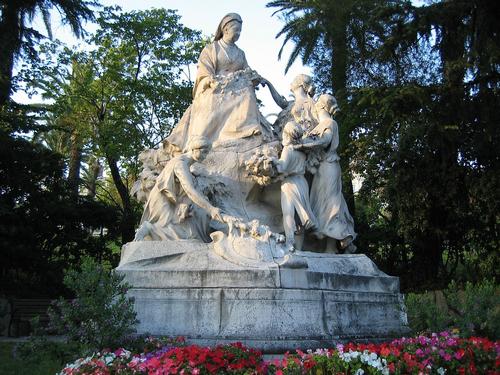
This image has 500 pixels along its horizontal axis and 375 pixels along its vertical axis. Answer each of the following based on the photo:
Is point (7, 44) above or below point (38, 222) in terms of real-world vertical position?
above

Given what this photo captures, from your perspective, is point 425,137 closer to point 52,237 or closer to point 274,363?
point 52,237

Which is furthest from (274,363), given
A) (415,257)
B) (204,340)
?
(415,257)

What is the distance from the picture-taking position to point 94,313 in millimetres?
6230

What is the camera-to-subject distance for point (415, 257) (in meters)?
23.1

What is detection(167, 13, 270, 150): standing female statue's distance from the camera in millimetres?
9203

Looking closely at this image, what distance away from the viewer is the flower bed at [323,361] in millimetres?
5000

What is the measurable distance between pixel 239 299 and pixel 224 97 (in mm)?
3480

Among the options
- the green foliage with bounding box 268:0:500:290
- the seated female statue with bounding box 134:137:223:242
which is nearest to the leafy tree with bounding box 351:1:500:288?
the green foliage with bounding box 268:0:500:290

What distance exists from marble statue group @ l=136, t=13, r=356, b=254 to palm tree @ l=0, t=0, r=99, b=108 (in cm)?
987

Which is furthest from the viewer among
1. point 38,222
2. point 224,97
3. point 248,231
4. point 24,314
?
point 38,222

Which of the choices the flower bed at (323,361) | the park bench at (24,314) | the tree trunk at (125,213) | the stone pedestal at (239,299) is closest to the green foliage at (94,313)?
the flower bed at (323,361)

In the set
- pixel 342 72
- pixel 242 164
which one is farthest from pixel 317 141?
pixel 342 72

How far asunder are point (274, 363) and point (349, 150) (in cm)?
1591

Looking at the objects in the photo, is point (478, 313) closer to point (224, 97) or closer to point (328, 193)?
point (328, 193)
